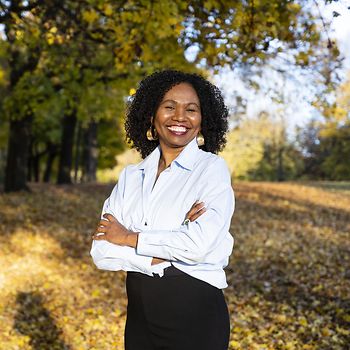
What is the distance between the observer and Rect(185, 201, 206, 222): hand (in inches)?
93.4

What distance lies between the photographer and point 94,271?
9406mm

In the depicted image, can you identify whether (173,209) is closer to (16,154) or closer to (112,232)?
(112,232)

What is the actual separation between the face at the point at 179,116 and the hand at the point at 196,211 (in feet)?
1.39

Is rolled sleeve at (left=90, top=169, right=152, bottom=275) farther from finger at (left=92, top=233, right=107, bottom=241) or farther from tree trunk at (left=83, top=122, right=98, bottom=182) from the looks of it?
tree trunk at (left=83, top=122, right=98, bottom=182)

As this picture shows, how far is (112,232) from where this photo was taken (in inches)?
101

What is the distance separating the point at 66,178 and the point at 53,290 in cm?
1192

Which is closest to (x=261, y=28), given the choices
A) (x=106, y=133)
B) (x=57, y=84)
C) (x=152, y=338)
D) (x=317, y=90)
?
(x=317, y=90)

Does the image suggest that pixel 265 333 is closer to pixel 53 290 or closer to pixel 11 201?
pixel 53 290

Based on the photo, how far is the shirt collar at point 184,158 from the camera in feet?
8.45

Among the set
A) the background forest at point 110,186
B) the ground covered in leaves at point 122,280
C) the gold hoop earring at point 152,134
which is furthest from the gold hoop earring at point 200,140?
the ground covered in leaves at point 122,280

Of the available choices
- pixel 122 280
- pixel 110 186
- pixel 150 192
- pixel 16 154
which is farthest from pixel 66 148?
pixel 150 192

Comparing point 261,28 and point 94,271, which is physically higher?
point 261,28

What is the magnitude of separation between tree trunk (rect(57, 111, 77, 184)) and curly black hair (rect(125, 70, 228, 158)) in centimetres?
1597

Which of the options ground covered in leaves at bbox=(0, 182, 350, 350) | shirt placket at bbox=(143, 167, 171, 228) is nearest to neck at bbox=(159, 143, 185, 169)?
shirt placket at bbox=(143, 167, 171, 228)
